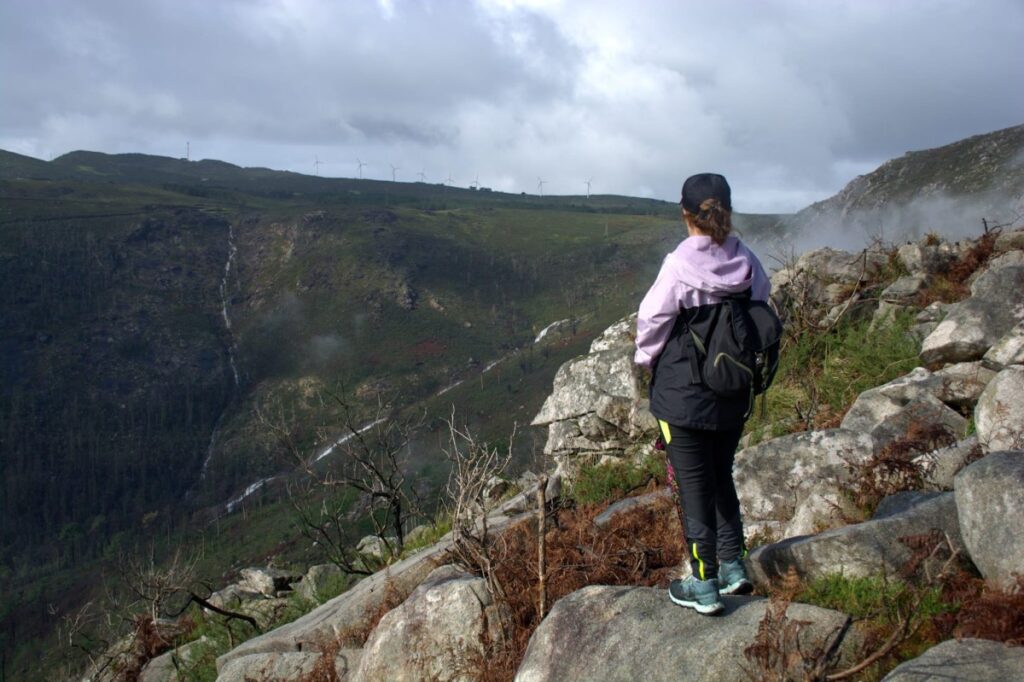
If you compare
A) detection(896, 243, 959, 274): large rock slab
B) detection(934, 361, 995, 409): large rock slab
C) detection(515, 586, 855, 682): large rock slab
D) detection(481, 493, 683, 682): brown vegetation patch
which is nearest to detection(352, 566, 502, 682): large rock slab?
detection(481, 493, 683, 682): brown vegetation patch

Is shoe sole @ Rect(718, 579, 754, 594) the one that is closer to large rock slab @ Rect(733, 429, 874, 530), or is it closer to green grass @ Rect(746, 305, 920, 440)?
large rock slab @ Rect(733, 429, 874, 530)

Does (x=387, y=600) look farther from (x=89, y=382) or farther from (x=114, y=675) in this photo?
(x=89, y=382)

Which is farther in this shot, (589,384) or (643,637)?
(589,384)

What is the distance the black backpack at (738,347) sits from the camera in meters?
4.44

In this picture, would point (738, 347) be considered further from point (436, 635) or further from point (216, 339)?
point (216, 339)

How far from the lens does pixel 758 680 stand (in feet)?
13.1

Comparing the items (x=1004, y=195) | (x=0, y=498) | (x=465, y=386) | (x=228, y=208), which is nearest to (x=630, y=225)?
(x=465, y=386)

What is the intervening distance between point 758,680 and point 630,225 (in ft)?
639

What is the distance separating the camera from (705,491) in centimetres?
479

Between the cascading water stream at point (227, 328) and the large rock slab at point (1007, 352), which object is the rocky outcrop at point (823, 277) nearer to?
the large rock slab at point (1007, 352)

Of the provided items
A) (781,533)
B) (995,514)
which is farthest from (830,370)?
(995,514)

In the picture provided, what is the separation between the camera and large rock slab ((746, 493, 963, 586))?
4.95m

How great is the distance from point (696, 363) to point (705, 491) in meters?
0.80

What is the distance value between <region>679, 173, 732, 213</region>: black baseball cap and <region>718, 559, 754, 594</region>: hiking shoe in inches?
83.6
